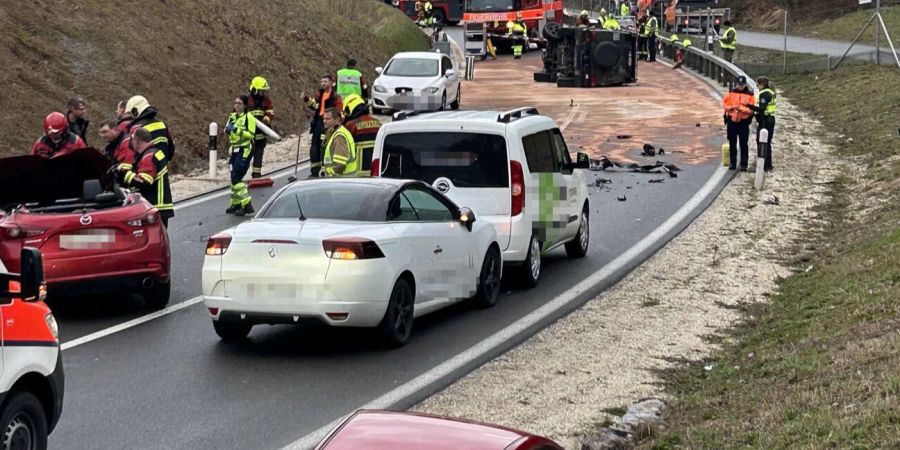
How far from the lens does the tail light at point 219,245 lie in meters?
11.2

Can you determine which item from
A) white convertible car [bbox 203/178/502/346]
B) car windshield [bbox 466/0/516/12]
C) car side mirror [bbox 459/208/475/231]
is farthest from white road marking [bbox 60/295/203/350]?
car windshield [bbox 466/0/516/12]

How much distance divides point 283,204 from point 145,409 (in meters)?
2.69

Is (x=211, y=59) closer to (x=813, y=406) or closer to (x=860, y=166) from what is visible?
(x=860, y=166)

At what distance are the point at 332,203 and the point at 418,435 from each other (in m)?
6.52

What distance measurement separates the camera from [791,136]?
29281 mm

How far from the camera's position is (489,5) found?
177ft

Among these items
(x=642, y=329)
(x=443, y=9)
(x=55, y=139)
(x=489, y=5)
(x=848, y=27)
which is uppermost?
(x=489, y=5)

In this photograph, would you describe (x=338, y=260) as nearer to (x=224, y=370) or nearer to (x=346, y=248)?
(x=346, y=248)

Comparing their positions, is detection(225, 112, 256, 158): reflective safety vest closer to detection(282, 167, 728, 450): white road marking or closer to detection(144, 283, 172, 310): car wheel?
detection(282, 167, 728, 450): white road marking

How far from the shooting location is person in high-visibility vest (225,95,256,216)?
63.3ft

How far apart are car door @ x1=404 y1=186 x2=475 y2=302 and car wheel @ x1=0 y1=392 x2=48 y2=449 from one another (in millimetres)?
4947

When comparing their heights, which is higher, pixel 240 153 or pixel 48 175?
pixel 48 175

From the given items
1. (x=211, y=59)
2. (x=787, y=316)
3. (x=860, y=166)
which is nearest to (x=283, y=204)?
(x=787, y=316)

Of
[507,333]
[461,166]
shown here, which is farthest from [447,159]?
[507,333]
